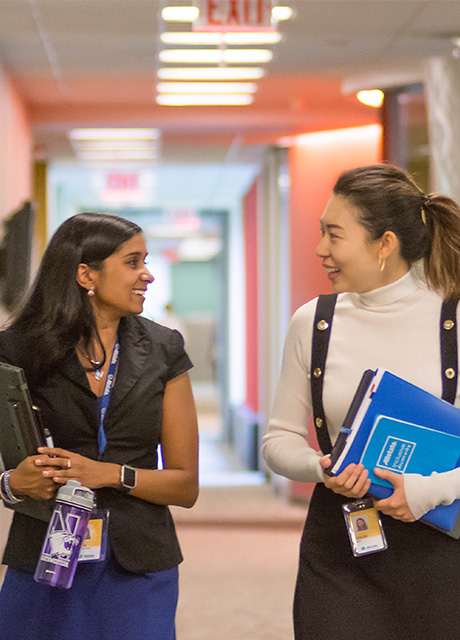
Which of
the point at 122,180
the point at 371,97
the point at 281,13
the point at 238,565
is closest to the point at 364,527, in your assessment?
the point at 281,13

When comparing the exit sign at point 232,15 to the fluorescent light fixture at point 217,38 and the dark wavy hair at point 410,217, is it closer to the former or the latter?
the fluorescent light fixture at point 217,38

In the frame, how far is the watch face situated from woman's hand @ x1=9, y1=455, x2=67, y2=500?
0.14 meters

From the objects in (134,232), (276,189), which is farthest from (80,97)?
(134,232)

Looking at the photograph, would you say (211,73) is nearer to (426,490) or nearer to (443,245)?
(443,245)

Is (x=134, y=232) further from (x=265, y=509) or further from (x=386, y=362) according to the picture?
(x=265, y=509)

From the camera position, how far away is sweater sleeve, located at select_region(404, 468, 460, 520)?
1634 mm

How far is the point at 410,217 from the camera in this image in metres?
1.84

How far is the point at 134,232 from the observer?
201 centimetres

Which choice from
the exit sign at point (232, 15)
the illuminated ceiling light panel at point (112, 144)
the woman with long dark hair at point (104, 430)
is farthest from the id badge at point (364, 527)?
the illuminated ceiling light panel at point (112, 144)

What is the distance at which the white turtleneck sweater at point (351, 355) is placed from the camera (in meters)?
1.79

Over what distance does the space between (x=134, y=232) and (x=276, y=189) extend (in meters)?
5.79

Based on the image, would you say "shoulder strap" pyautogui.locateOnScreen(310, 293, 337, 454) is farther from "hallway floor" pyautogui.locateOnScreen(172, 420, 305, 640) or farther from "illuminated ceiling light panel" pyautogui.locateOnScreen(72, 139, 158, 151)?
"illuminated ceiling light panel" pyautogui.locateOnScreen(72, 139, 158, 151)

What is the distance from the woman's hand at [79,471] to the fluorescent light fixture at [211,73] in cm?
420

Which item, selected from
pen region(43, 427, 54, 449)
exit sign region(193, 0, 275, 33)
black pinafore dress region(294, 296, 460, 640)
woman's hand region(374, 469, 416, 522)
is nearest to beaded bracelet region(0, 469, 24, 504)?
pen region(43, 427, 54, 449)
